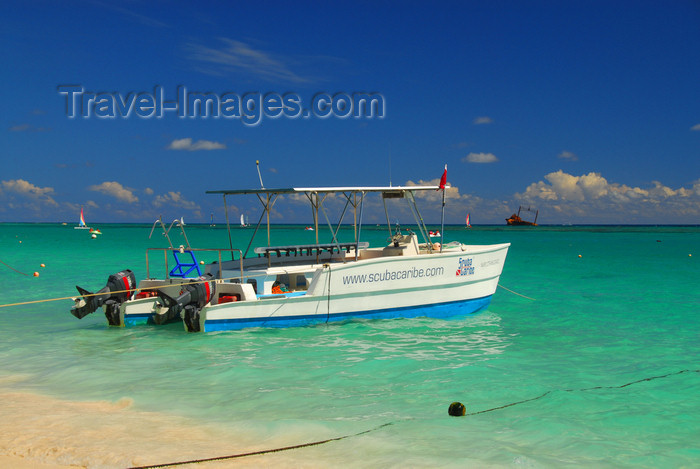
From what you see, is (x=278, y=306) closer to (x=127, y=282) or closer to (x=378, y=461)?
(x=127, y=282)

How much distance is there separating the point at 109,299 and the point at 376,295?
19.8 ft

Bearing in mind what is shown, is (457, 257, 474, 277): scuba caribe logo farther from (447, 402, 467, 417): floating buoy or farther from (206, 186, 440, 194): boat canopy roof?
(447, 402, 467, 417): floating buoy

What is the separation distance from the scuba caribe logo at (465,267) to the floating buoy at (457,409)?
724 centimetres

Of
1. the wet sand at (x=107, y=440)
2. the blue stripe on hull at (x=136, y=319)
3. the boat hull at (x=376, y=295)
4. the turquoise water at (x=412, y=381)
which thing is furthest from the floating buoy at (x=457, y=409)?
the blue stripe on hull at (x=136, y=319)

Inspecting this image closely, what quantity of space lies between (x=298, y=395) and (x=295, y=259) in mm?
6528

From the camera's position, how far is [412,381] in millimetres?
8586

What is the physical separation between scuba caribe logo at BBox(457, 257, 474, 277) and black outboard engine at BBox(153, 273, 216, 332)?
5976 mm

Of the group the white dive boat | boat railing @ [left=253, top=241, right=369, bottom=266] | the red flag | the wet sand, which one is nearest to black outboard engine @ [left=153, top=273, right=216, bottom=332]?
the white dive boat

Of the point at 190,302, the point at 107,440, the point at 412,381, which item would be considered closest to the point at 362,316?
the point at 190,302

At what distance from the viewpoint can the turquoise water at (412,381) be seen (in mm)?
6148

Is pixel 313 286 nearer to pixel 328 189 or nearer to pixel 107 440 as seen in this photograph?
pixel 328 189

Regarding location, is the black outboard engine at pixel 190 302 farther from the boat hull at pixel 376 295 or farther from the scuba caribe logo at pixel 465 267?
the scuba caribe logo at pixel 465 267

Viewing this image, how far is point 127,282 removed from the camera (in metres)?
13.4

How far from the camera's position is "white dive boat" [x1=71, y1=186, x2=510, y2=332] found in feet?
38.8
